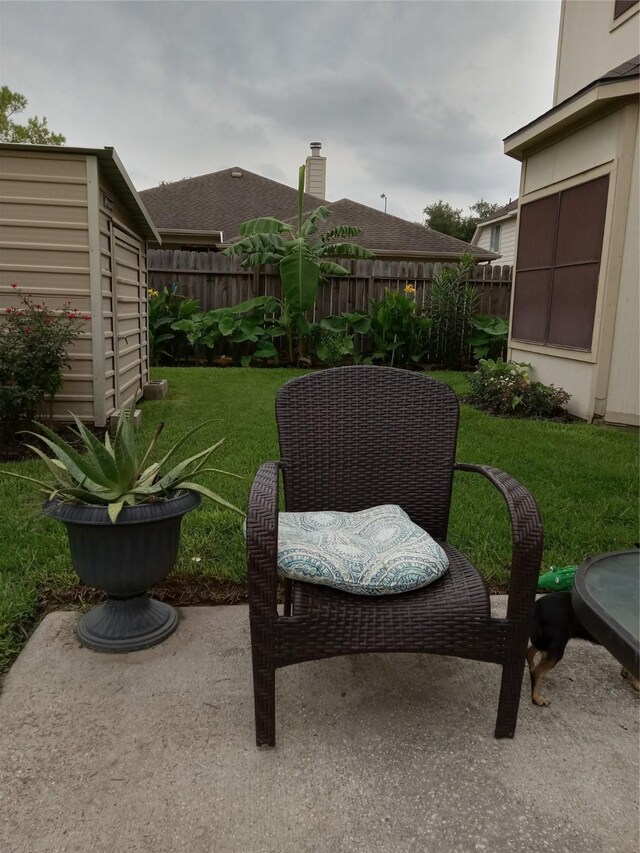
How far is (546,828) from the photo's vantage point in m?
1.52

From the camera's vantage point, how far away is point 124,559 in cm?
214

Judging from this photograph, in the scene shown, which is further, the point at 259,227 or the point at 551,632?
the point at 259,227

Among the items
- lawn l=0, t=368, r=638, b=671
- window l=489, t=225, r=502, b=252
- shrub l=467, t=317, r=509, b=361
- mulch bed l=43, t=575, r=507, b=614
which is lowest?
mulch bed l=43, t=575, r=507, b=614

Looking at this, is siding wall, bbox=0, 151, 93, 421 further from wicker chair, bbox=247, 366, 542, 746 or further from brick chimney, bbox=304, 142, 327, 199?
brick chimney, bbox=304, 142, 327, 199

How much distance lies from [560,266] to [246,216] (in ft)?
38.3

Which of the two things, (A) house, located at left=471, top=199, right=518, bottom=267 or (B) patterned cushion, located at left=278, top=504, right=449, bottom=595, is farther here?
(A) house, located at left=471, top=199, right=518, bottom=267

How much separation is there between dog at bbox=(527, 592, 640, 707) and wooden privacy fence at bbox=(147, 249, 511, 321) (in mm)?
9244

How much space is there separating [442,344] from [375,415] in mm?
8318

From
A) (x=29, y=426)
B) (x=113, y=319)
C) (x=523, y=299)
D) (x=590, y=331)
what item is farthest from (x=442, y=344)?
(x=29, y=426)

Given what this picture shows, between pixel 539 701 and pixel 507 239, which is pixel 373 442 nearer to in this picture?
pixel 539 701

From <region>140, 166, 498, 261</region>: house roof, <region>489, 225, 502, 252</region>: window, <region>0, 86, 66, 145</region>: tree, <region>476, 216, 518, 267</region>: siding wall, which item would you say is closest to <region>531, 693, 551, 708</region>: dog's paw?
<region>140, 166, 498, 261</region>: house roof

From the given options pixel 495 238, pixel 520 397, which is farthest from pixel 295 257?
pixel 495 238

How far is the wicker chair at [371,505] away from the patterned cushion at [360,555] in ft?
0.17

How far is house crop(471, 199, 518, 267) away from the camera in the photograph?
63.0 ft
